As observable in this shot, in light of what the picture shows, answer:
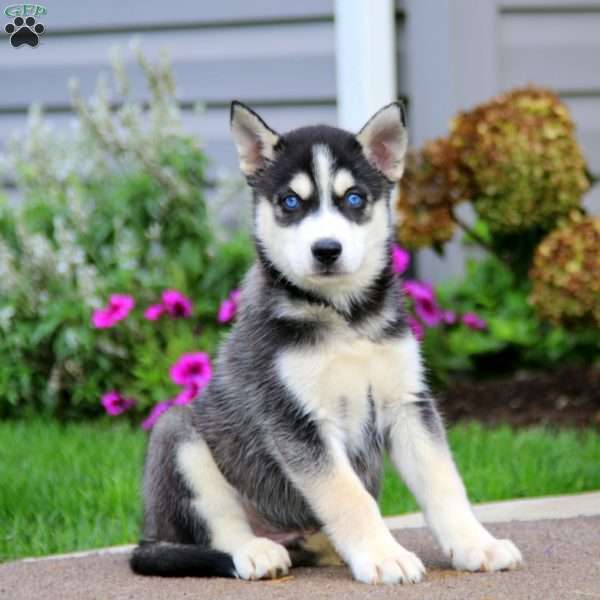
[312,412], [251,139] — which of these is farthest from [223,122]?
[312,412]

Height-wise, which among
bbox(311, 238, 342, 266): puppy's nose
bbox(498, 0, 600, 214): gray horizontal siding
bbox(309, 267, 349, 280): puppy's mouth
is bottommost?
bbox(309, 267, 349, 280): puppy's mouth

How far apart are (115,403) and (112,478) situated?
1.40 m

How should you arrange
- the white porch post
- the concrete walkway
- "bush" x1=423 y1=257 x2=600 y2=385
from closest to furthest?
the concrete walkway, the white porch post, "bush" x1=423 y1=257 x2=600 y2=385

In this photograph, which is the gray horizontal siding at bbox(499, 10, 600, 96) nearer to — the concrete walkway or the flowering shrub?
the flowering shrub

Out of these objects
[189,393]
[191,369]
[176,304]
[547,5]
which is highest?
[547,5]

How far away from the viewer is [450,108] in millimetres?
8383

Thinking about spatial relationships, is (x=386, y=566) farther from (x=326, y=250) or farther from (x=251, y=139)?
(x=251, y=139)

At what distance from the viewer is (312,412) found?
3.83m

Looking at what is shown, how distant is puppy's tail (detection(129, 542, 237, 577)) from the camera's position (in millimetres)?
3865

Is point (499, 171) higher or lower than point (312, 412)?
higher

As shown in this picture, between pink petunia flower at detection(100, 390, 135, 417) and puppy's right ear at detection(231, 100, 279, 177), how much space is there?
3058 millimetres

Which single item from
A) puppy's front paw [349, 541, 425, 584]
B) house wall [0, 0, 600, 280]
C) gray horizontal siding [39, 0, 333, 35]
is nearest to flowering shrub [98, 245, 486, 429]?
house wall [0, 0, 600, 280]

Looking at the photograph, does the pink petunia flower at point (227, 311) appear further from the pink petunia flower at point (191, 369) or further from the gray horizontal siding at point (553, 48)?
the gray horizontal siding at point (553, 48)

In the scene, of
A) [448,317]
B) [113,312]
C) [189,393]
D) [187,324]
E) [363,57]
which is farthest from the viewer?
[448,317]
